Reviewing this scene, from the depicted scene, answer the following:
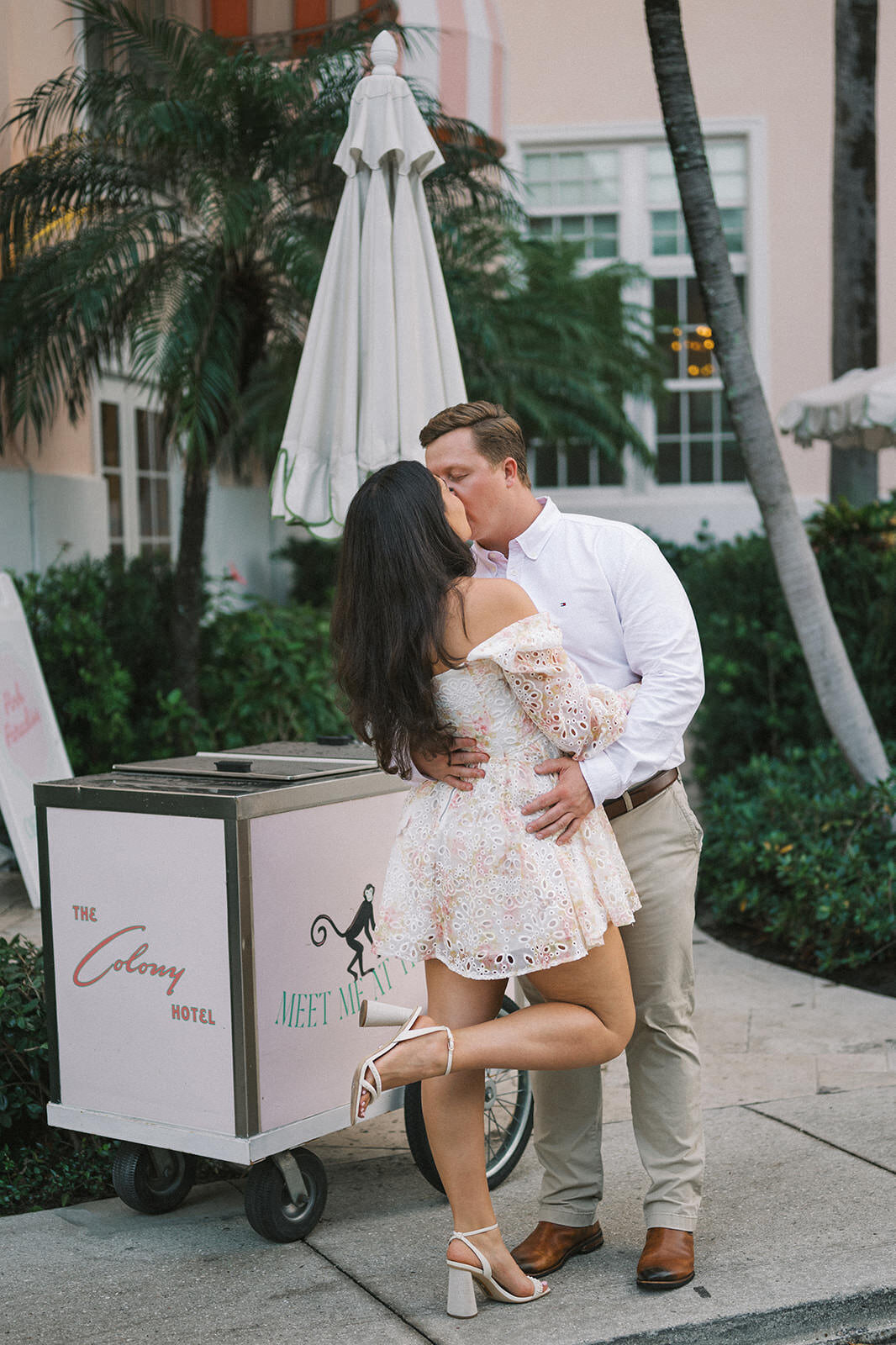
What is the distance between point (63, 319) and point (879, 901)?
4487mm

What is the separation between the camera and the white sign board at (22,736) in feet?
17.6

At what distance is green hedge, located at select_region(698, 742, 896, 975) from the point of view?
526 cm

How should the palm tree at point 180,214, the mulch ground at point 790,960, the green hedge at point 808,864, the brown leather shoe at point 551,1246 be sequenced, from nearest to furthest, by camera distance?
the brown leather shoe at point 551,1246, the mulch ground at point 790,960, the green hedge at point 808,864, the palm tree at point 180,214

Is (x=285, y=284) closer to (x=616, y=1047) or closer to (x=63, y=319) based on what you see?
(x=63, y=319)

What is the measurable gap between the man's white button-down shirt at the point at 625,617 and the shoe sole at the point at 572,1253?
1.06 metres

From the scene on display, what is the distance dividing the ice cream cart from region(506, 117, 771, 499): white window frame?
41.3ft

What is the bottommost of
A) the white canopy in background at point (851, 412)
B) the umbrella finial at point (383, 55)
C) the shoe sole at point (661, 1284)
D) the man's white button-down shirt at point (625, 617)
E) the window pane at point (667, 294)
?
the shoe sole at point (661, 1284)

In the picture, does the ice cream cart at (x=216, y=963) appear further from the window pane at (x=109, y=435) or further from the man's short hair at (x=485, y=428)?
the window pane at (x=109, y=435)

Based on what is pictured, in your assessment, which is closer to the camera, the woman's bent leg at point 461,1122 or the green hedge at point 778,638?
the woman's bent leg at point 461,1122

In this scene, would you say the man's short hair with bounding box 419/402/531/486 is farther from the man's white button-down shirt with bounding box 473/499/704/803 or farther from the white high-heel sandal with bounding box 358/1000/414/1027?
the white high-heel sandal with bounding box 358/1000/414/1027

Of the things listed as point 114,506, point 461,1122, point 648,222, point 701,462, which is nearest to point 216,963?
point 461,1122

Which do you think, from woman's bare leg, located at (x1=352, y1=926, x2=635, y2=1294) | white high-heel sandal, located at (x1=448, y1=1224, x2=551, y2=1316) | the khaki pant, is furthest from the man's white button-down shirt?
white high-heel sandal, located at (x1=448, y1=1224, x2=551, y2=1316)

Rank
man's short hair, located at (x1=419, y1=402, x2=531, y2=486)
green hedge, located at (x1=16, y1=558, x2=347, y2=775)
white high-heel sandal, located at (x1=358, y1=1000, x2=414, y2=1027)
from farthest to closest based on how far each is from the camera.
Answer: green hedge, located at (x1=16, y1=558, x2=347, y2=775)
man's short hair, located at (x1=419, y1=402, x2=531, y2=486)
white high-heel sandal, located at (x1=358, y1=1000, x2=414, y2=1027)

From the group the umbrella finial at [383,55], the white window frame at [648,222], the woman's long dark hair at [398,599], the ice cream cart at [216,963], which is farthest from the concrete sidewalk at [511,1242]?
the white window frame at [648,222]
